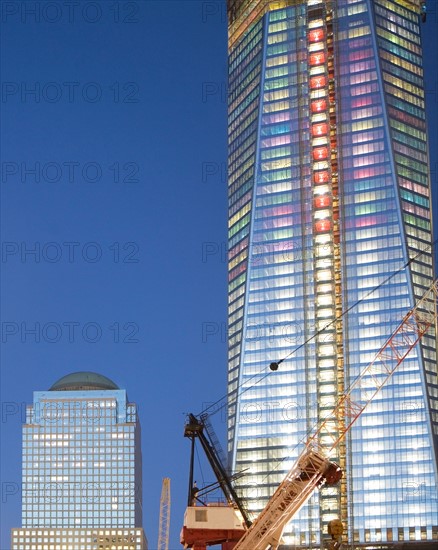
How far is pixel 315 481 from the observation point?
100688mm

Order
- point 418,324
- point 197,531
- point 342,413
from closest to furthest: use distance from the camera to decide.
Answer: point 197,531 → point 418,324 → point 342,413

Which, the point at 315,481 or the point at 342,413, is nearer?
the point at 315,481

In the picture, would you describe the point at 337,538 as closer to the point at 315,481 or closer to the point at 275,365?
the point at 315,481

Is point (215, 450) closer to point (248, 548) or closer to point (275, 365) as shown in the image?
point (275, 365)

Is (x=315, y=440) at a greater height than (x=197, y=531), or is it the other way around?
(x=315, y=440)

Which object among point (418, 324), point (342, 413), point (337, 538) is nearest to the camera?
point (337, 538)

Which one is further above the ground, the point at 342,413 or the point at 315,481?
the point at 342,413

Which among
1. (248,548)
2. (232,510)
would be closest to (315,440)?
(232,510)

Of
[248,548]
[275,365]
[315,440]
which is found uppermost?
[275,365]

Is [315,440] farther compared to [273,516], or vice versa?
[315,440]

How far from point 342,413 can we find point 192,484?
17308 mm

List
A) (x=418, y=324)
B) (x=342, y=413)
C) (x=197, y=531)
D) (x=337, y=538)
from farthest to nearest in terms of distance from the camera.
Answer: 1. (x=342, y=413)
2. (x=418, y=324)
3. (x=197, y=531)
4. (x=337, y=538)

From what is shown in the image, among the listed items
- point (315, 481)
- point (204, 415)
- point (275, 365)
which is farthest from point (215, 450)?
point (315, 481)

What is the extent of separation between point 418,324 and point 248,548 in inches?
1180
